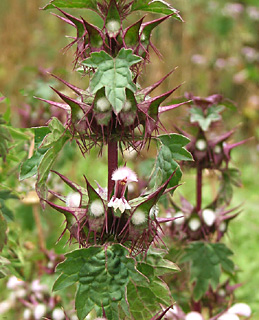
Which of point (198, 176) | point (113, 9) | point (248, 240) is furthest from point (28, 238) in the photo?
point (113, 9)

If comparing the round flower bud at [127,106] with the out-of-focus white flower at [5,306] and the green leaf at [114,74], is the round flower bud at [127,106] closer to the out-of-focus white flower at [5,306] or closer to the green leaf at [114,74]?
the green leaf at [114,74]

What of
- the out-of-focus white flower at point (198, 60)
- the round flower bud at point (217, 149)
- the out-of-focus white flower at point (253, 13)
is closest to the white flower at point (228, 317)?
the round flower bud at point (217, 149)

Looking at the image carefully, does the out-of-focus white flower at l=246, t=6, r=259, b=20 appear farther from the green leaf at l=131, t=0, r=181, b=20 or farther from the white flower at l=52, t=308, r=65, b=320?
the green leaf at l=131, t=0, r=181, b=20

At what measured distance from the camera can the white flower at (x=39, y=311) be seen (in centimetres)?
135

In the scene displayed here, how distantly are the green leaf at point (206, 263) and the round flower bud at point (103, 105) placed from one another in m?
0.63

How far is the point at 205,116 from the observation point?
128cm

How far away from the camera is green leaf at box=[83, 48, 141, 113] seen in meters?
0.73

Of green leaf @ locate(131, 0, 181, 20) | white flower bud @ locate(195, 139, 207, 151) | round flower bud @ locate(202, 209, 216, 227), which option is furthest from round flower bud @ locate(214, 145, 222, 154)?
green leaf @ locate(131, 0, 181, 20)

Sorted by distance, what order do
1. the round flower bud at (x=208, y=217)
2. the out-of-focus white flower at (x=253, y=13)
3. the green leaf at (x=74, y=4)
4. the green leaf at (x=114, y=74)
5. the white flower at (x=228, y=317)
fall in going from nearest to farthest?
the green leaf at (x=114, y=74), the green leaf at (x=74, y=4), the white flower at (x=228, y=317), the round flower bud at (x=208, y=217), the out-of-focus white flower at (x=253, y=13)

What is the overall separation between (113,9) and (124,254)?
40cm

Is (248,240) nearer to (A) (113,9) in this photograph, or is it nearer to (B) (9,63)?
(A) (113,9)

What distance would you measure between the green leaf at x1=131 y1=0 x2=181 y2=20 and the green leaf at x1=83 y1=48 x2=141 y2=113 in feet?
0.45

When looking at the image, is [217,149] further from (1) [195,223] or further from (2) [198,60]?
(2) [198,60]

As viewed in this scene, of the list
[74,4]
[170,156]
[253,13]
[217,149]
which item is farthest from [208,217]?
[253,13]
